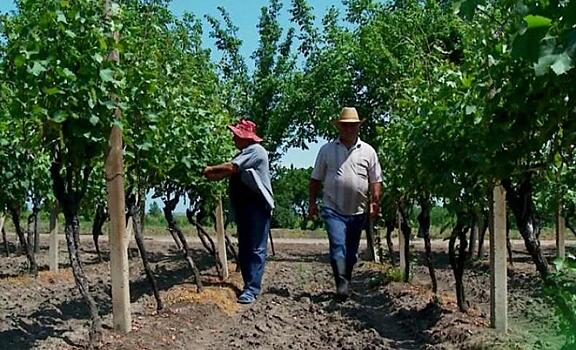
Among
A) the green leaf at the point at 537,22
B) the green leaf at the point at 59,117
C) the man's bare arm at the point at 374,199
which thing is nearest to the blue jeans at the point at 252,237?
the man's bare arm at the point at 374,199

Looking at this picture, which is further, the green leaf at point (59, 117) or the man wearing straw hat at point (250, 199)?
the man wearing straw hat at point (250, 199)

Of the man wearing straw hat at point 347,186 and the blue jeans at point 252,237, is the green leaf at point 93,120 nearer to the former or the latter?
the blue jeans at point 252,237

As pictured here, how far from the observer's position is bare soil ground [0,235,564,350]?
21.5 ft

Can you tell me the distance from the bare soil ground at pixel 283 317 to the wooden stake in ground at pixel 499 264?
0.58 feet

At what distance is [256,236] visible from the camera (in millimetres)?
9148

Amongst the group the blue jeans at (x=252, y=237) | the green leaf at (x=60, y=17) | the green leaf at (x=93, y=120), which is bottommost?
the blue jeans at (x=252, y=237)

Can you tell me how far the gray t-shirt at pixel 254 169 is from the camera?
880 centimetres

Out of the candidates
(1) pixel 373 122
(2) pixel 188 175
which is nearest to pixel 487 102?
(2) pixel 188 175

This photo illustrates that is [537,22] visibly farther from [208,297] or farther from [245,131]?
[208,297]

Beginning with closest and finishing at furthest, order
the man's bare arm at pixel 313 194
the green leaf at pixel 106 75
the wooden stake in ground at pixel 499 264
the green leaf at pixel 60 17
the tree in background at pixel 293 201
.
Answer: the green leaf at pixel 60 17, the green leaf at pixel 106 75, the wooden stake in ground at pixel 499 264, the man's bare arm at pixel 313 194, the tree in background at pixel 293 201

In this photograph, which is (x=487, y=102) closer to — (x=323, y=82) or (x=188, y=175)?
(x=188, y=175)

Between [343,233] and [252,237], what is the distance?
0.93 m

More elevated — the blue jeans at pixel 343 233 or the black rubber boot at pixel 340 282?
the blue jeans at pixel 343 233

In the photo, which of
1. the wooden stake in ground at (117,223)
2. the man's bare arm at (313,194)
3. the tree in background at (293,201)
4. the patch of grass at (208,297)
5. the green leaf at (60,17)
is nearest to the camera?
the green leaf at (60,17)
